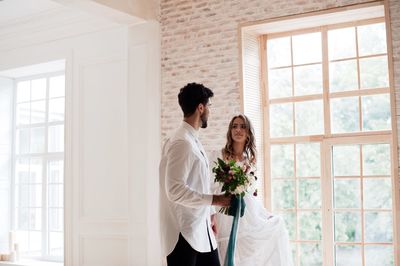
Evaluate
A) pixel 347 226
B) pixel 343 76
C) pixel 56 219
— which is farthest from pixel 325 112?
pixel 56 219

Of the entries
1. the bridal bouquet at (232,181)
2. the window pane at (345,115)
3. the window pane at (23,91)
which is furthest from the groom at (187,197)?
the window pane at (23,91)

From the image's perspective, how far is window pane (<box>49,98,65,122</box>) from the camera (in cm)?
872

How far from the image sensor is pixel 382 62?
581 centimetres

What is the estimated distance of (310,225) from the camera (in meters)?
6.12

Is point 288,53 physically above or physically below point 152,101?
above

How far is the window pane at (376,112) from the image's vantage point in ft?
19.0

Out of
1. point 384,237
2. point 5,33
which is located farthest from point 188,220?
point 5,33

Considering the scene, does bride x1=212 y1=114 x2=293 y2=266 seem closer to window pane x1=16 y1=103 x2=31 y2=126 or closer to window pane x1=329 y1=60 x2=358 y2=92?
window pane x1=329 y1=60 x2=358 y2=92

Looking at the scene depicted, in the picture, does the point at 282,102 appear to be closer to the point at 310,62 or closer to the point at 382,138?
the point at 310,62

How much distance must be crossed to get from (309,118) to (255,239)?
190 centimetres

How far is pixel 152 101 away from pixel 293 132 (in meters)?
1.75

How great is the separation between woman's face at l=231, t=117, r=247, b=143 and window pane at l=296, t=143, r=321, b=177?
51.3 inches

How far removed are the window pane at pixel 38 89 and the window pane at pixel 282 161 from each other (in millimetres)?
4394

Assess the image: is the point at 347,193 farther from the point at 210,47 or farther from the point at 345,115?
the point at 210,47
